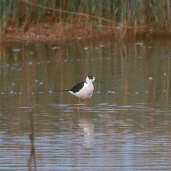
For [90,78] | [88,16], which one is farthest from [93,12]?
[90,78]

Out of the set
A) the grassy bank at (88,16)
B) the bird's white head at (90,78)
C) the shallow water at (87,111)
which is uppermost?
the grassy bank at (88,16)

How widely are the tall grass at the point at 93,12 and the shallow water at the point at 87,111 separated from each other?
1314 millimetres

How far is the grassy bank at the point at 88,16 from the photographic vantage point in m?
17.4

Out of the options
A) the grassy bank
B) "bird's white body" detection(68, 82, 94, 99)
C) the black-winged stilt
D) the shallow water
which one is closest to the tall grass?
the grassy bank

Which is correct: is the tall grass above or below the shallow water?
above

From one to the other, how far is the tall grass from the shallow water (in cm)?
131

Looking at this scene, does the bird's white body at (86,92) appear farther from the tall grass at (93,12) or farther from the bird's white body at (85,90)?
the tall grass at (93,12)

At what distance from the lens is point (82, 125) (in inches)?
332

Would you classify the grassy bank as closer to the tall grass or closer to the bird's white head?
the tall grass

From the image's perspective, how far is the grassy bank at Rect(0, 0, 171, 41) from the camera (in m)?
17.4


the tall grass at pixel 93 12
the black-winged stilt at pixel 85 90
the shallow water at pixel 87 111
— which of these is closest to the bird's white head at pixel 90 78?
the black-winged stilt at pixel 85 90

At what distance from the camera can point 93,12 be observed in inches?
701

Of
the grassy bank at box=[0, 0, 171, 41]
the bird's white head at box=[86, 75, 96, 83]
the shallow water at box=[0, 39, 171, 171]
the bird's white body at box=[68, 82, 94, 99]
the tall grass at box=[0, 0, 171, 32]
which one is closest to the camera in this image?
the shallow water at box=[0, 39, 171, 171]

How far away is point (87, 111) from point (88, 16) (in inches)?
351
